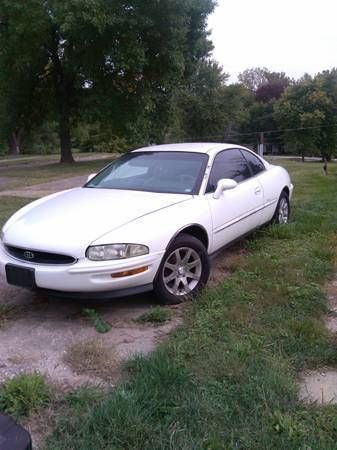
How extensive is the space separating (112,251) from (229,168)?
2204mm

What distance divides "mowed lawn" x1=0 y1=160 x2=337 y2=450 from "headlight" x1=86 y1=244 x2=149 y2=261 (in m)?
0.68

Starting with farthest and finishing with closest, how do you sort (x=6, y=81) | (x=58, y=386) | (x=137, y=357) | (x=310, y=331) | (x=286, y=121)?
1. (x=286, y=121)
2. (x=6, y=81)
3. (x=310, y=331)
4. (x=137, y=357)
5. (x=58, y=386)

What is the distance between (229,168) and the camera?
5523mm

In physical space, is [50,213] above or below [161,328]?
above

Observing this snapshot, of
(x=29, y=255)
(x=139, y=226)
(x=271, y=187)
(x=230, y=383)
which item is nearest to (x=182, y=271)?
(x=139, y=226)

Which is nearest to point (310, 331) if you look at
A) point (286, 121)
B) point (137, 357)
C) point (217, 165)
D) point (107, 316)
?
point (137, 357)

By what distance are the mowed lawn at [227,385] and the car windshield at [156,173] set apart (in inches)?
41.7

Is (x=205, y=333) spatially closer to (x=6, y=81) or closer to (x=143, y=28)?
(x=143, y=28)

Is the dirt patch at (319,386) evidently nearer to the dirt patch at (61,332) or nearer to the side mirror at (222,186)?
the dirt patch at (61,332)

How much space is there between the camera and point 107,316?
13.3 ft

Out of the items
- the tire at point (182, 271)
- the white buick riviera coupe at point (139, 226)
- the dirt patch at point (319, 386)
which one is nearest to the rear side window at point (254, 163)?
the white buick riviera coupe at point (139, 226)

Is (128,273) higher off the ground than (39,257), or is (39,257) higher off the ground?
(39,257)

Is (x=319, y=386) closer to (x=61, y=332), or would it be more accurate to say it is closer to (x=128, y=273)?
(x=128, y=273)

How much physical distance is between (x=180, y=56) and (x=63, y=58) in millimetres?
6138
